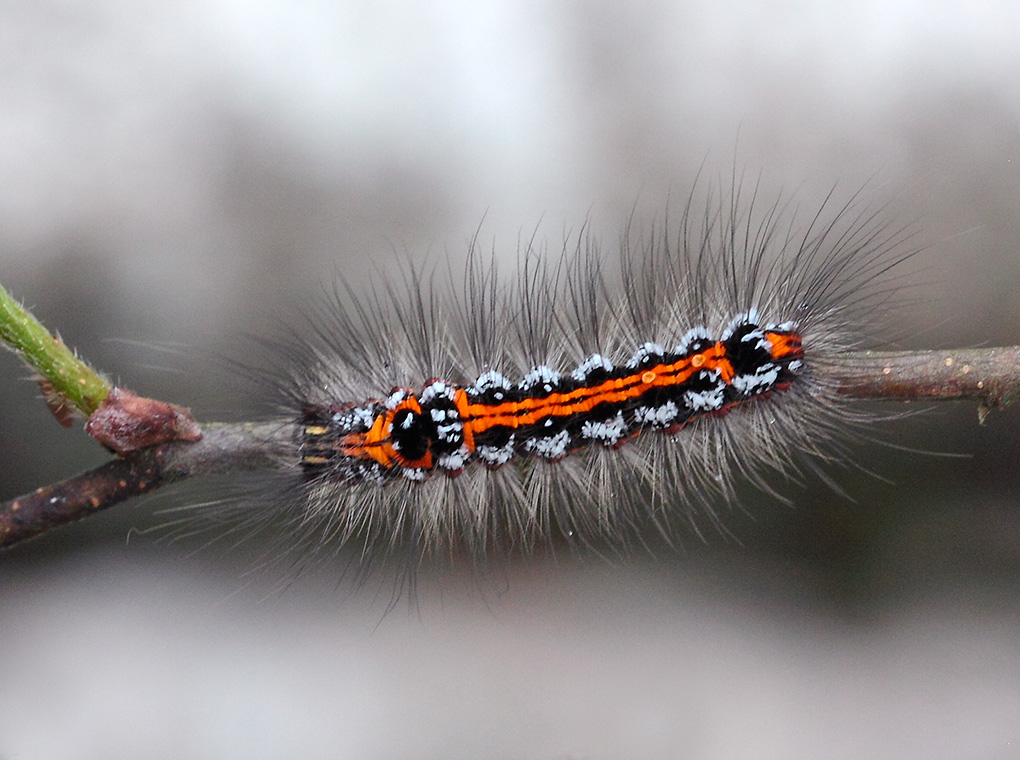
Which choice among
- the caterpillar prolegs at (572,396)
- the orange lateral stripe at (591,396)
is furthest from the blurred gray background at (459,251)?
A: the orange lateral stripe at (591,396)

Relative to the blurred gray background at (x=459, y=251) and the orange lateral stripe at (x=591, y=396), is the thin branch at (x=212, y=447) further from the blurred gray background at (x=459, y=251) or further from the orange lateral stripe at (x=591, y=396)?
the blurred gray background at (x=459, y=251)

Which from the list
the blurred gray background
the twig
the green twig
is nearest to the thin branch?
the twig

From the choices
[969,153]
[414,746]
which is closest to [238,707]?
[414,746]

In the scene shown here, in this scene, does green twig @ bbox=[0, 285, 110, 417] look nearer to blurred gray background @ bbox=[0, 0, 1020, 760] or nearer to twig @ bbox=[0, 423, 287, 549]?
twig @ bbox=[0, 423, 287, 549]

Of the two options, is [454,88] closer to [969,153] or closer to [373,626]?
[969,153]

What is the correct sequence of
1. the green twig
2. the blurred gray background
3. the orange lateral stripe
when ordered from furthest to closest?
the blurred gray background < the orange lateral stripe < the green twig

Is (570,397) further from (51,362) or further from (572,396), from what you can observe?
(51,362)
